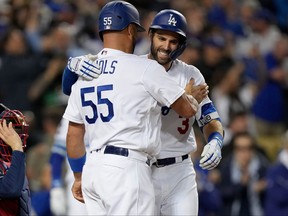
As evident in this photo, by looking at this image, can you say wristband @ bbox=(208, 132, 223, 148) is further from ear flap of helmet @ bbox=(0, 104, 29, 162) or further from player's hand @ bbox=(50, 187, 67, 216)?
player's hand @ bbox=(50, 187, 67, 216)

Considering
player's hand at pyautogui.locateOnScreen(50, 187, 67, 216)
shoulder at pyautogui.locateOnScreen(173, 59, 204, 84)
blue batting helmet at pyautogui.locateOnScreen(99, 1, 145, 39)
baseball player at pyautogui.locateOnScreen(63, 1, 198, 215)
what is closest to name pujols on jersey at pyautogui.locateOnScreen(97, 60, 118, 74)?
baseball player at pyautogui.locateOnScreen(63, 1, 198, 215)

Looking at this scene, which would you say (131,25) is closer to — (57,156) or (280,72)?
(57,156)

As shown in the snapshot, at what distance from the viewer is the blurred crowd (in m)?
10.8

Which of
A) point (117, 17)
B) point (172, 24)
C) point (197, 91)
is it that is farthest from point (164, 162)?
point (117, 17)

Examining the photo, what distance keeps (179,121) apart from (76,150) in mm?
825

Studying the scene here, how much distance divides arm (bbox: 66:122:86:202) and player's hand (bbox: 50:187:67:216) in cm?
233

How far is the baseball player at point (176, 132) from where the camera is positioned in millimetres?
6895

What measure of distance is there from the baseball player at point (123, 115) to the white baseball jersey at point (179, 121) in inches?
16.0

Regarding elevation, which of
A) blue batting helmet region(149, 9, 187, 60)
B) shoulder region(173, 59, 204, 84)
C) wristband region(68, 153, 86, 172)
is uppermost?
blue batting helmet region(149, 9, 187, 60)

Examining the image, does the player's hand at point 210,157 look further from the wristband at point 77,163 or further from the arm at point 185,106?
the wristband at point 77,163

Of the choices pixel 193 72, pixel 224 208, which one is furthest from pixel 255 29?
pixel 193 72

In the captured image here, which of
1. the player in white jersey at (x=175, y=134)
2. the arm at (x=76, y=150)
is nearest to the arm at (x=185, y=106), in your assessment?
the player in white jersey at (x=175, y=134)

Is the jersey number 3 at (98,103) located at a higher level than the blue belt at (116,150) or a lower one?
higher

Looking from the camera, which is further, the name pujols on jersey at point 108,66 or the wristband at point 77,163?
the wristband at point 77,163
